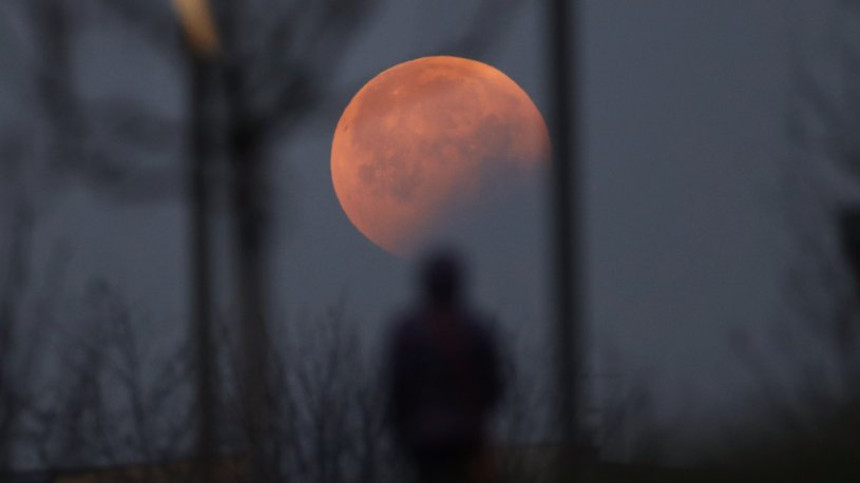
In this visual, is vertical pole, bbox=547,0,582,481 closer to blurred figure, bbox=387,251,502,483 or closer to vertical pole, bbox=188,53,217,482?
blurred figure, bbox=387,251,502,483

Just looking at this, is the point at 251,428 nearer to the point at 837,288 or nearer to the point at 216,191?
the point at 216,191

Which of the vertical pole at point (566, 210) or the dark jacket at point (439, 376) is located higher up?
the vertical pole at point (566, 210)

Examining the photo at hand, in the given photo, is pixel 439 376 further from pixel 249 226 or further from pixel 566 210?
pixel 249 226

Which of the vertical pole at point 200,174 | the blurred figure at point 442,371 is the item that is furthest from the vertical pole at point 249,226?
the blurred figure at point 442,371

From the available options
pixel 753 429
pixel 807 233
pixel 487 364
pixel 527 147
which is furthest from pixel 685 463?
pixel 807 233

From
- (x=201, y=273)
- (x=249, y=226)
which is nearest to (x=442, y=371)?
(x=249, y=226)

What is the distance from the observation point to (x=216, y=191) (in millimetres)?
5262

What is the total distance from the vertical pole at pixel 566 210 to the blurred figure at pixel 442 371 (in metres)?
0.24

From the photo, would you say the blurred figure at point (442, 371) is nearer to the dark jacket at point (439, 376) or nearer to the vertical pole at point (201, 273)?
the dark jacket at point (439, 376)

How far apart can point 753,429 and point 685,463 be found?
341 millimetres

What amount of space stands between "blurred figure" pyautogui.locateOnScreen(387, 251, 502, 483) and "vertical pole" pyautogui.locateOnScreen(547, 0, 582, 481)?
24 cm

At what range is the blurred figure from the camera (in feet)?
13.1

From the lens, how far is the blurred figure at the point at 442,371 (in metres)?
4.00

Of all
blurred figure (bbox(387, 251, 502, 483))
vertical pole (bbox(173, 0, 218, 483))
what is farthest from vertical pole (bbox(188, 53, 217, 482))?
blurred figure (bbox(387, 251, 502, 483))
